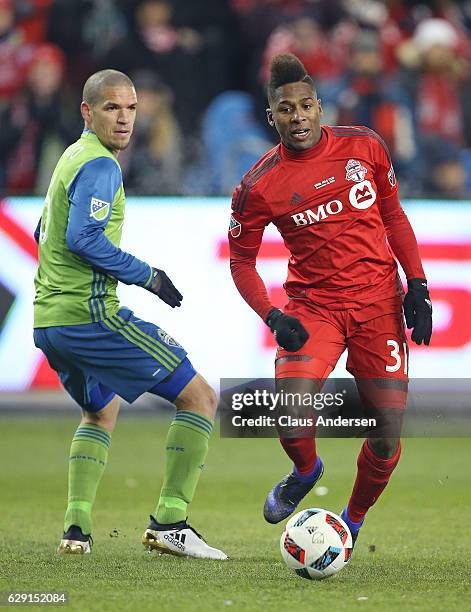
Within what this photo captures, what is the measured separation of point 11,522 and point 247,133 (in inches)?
257

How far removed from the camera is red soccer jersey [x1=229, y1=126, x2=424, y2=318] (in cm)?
615

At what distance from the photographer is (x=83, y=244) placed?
19.7ft

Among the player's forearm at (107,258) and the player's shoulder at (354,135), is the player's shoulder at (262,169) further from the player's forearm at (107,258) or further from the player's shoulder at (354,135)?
the player's forearm at (107,258)

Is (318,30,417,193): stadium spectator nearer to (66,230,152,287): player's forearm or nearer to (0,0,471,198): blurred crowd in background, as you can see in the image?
(0,0,471,198): blurred crowd in background

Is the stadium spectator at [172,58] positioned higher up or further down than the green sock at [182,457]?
higher up

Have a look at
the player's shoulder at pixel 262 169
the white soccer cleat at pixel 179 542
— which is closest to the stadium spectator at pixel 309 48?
the player's shoulder at pixel 262 169

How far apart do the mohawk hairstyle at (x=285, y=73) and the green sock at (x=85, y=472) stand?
196 cm

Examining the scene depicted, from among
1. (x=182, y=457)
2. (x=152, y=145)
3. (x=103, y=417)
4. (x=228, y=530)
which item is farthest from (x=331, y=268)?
(x=152, y=145)

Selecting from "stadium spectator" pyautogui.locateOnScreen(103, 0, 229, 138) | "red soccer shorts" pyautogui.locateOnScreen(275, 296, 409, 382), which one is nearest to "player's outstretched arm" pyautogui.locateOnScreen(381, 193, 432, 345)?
"red soccer shorts" pyautogui.locateOnScreen(275, 296, 409, 382)

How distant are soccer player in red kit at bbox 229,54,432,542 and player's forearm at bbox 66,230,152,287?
0.53 metres

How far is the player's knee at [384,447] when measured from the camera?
237 inches

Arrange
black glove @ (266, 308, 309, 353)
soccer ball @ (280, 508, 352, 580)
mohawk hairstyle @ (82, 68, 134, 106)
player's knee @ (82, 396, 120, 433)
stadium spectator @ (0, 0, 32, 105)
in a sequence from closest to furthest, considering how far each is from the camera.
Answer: soccer ball @ (280, 508, 352, 580), black glove @ (266, 308, 309, 353), mohawk hairstyle @ (82, 68, 134, 106), player's knee @ (82, 396, 120, 433), stadium spectator @ (0, 0, 32, 105)

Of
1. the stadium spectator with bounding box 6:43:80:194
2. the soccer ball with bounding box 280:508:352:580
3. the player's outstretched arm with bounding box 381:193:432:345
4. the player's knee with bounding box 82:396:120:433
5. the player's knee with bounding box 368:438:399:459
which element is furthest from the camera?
the stadium spectator with bounding box 6:43:80:194

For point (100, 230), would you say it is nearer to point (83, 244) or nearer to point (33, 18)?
point (83, 244)
